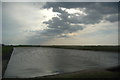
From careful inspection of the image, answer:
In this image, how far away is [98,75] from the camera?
71.0 feet

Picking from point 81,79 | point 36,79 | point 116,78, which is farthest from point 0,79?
point 116,78

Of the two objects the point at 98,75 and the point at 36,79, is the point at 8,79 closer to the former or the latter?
the point at 36,79

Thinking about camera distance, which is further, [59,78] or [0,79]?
[0,79]

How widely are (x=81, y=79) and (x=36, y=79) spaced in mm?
5312

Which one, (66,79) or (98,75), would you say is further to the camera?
(98,75)

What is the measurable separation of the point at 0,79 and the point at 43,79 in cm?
562

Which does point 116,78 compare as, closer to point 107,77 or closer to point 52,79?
point 107,77

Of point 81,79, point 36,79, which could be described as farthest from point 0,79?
point 81,79

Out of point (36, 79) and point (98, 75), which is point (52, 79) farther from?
point (98, 75)

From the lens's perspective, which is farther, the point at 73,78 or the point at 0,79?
the point at 0,79

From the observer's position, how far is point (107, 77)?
2109cm

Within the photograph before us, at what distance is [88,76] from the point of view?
21219 millimetres

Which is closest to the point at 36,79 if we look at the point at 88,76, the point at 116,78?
the point at 88,76

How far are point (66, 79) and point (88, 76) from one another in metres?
2.94
